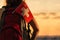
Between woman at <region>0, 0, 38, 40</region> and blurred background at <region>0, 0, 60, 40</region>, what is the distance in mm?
3518

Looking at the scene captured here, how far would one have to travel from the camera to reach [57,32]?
644 centimetres

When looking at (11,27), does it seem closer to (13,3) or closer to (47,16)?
(13,3)

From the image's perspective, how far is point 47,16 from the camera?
7.32 m

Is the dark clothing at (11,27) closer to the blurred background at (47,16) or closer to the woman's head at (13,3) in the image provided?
the woman's head at (13,3)

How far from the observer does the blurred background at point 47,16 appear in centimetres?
649

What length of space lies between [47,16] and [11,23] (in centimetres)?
473

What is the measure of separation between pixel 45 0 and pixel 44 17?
2.78 feet

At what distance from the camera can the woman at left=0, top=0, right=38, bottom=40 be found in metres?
2.58

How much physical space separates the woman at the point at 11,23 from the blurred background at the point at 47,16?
3518 millimetres

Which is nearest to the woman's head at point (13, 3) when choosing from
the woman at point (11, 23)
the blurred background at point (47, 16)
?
the woman at point (11, 23)

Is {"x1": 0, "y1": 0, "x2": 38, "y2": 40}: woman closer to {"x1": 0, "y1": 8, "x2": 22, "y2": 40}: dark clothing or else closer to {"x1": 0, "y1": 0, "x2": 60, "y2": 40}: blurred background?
{"x1": 0, "y1": 8, "x2": 22, "y2": 40}: dark clothing

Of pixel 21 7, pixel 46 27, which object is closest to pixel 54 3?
pixel 46 27

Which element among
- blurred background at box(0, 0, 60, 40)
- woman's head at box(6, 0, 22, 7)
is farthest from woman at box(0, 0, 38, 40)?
blurred background at box(0, 0, 60, 40)

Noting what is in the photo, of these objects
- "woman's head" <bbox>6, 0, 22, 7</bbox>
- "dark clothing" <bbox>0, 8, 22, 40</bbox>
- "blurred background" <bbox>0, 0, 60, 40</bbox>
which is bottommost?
"blurred background" <bbox>0, 0, 60, 40</bbox>
